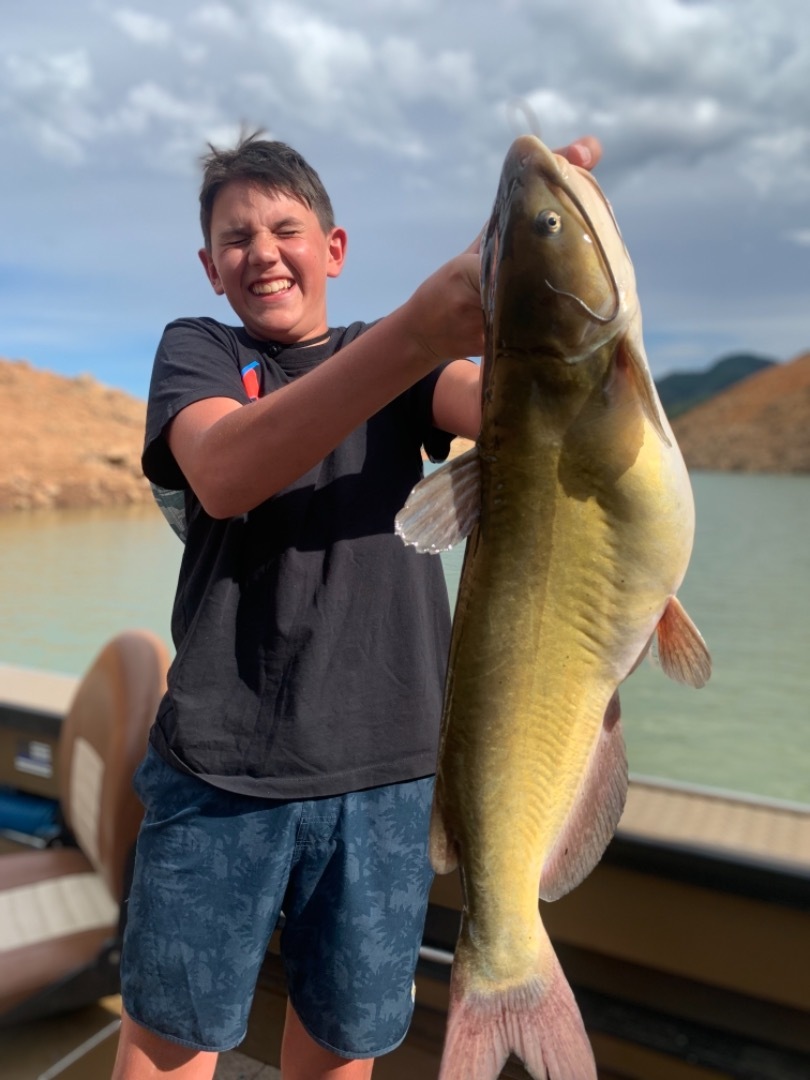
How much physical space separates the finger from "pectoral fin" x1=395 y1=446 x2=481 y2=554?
34 centimetres

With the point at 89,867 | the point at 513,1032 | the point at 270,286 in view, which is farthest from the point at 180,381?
the point at 89,867

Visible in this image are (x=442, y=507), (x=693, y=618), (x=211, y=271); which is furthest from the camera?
(x=693, y=618)

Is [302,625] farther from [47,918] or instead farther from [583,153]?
[47,918]

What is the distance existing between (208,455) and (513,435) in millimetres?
475

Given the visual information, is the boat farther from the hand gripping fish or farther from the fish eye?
the fish eye

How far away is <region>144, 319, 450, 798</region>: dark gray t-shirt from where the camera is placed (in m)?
1.46

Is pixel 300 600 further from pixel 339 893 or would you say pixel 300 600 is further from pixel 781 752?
pixel 781 752

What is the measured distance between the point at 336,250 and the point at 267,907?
1232 millimetres

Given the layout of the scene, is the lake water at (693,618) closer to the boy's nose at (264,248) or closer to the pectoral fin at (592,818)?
the pectoral fin at (592,818)

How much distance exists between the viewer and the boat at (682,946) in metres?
1.98

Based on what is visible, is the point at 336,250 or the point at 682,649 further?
the point at 336,250

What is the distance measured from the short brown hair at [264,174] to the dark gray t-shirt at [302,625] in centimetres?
27

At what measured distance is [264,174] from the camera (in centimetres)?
162

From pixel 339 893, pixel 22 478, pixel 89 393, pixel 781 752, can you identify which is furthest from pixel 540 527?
pixel 89 393
